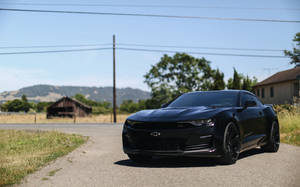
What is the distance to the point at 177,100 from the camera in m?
8.23

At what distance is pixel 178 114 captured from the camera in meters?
6.54

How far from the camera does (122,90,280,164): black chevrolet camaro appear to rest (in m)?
6.29

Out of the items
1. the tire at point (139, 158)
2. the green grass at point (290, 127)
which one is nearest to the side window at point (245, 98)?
the tire at point (139, 158)

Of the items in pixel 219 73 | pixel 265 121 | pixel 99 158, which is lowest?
pixel 99 158

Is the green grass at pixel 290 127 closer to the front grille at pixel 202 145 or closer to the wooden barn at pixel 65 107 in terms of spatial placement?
the front grille at pixel 202 145

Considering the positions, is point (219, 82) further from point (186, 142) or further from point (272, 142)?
point (186, 142)

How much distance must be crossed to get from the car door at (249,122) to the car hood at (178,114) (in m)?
0.86

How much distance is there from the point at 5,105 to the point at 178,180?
429 ft

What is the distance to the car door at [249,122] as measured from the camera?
24.3ft

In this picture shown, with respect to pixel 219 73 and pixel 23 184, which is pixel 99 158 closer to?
pixel 23 184

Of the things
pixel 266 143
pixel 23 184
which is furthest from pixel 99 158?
pixel 266 143

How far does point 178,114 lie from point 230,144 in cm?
112

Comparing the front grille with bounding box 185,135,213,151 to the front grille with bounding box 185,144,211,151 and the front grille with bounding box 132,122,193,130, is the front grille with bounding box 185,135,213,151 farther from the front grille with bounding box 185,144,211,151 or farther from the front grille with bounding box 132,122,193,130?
the front grille with bounding box 132,122,193,130

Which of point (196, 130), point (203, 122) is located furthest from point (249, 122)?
point (196, 130)
